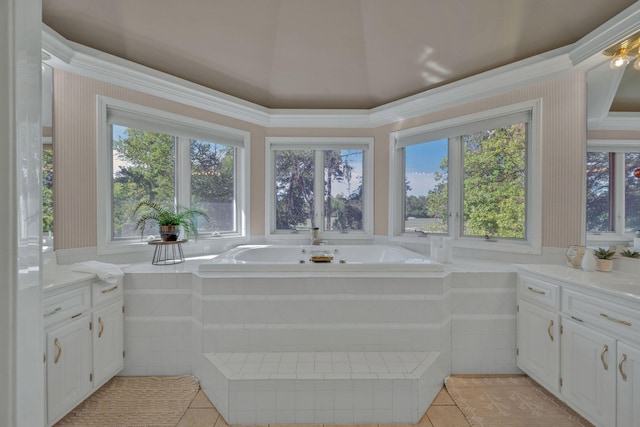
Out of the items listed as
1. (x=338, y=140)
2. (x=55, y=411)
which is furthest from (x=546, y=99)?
(x=55, y=411)

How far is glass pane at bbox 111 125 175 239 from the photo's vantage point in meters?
2.57

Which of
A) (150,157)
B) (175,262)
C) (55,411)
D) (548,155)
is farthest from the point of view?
(150,157)

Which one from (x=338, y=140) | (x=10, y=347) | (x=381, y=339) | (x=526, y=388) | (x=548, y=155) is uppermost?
(x=338, y=140)

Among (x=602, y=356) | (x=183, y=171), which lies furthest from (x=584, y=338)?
(x=183, y=171)

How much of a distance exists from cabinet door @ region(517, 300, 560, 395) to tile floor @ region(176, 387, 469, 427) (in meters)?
0.60

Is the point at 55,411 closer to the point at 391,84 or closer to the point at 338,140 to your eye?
the point at 338,140

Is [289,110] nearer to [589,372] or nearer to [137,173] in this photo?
[137,173]

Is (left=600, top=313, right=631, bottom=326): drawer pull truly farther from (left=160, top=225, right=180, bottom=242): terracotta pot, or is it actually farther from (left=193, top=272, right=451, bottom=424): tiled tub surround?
(left=160, top=225, right=180, bottom=242): terracotta pot

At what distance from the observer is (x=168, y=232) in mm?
2432

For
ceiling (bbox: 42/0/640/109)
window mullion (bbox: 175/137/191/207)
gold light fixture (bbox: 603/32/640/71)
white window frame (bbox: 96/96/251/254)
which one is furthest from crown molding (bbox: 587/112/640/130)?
window mullion (bbox: 175/137/191/207)

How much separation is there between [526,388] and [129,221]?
3363 millimetres

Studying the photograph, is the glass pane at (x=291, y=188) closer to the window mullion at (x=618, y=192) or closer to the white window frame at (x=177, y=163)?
the white window frame at (x=177, y=163)

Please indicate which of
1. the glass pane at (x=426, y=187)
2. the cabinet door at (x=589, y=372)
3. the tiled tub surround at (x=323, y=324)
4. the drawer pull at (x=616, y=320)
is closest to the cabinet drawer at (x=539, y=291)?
the cabinet door at (x=589, y=372)

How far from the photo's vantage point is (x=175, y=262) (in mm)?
2555
